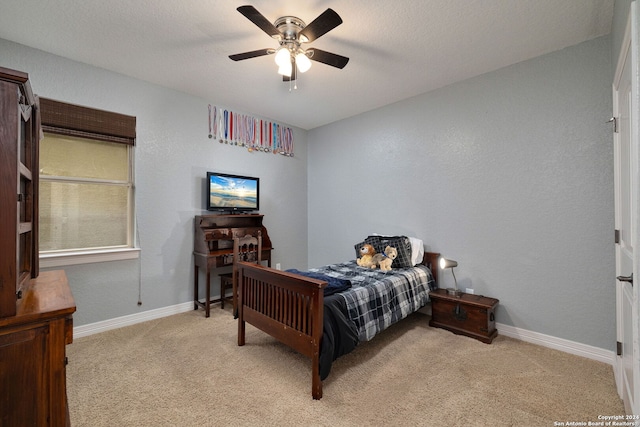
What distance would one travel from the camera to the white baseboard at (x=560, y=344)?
2.34 m

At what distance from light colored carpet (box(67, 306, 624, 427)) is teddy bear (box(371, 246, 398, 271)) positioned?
0.75m

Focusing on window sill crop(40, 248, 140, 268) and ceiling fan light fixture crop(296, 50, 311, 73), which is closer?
ceiling fan light fixture crop(296, 50, 311, 73)

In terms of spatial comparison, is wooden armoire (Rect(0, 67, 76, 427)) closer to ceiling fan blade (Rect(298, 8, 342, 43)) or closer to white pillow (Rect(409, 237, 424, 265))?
ceiling fan blade (Rect(298, 8, 342, 43))

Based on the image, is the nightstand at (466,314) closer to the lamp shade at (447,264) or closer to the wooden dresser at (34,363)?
the lamp shade at (447,264)

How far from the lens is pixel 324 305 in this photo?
2.09m

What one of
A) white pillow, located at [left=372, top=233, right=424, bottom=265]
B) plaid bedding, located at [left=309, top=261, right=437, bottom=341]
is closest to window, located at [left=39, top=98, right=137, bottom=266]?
plaid bedding, located at [left=309, top=261, right=437, bottom=341]

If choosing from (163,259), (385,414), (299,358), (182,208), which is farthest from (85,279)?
(385,414)

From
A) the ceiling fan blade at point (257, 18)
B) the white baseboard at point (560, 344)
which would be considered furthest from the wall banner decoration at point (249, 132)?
the white baseboard at point (560, 344)

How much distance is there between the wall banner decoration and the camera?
151 inches

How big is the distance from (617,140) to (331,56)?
210 centimetres

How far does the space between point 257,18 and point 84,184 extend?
2.53 metres

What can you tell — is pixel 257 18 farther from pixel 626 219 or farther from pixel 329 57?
pixel 626 219

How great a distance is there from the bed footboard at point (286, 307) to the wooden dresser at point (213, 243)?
893mm

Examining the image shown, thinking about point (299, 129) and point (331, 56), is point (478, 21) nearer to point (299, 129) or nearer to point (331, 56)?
point (331, 56)
